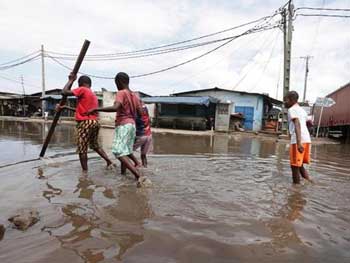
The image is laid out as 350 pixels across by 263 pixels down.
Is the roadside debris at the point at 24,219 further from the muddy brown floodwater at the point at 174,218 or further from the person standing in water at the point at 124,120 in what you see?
the person standing in water at the point at 124,120

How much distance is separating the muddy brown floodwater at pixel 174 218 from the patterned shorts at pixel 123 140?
18.9 inches

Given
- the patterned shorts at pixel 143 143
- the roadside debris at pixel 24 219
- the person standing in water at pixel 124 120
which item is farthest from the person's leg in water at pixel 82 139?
the roadside debris at pixel 24 219

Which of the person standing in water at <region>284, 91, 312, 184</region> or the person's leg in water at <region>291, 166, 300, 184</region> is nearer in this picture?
the person standing in water at <region>284, 91, 312, 184</region>

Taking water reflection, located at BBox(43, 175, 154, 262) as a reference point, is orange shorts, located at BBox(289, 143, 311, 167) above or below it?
above

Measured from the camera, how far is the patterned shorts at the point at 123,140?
5.38 m

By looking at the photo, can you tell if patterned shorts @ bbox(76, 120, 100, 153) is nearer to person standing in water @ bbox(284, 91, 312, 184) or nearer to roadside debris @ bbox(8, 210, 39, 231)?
roadside debris @ bbox(8, 210, 39, 231)

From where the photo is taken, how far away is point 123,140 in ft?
17.8

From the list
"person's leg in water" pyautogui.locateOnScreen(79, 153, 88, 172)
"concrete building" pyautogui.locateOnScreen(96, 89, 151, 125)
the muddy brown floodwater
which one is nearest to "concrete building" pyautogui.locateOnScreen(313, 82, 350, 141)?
the muddy brown floodwater

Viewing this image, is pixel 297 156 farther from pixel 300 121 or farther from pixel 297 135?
pixel 300 121

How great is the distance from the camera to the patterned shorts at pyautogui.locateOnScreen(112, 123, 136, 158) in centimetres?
538

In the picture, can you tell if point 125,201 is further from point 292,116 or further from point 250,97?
point 250,97

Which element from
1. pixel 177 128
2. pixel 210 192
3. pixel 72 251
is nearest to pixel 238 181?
pixel 210 192

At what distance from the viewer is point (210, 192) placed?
191 inches

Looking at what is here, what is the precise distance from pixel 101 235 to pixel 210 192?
6.97 feet
